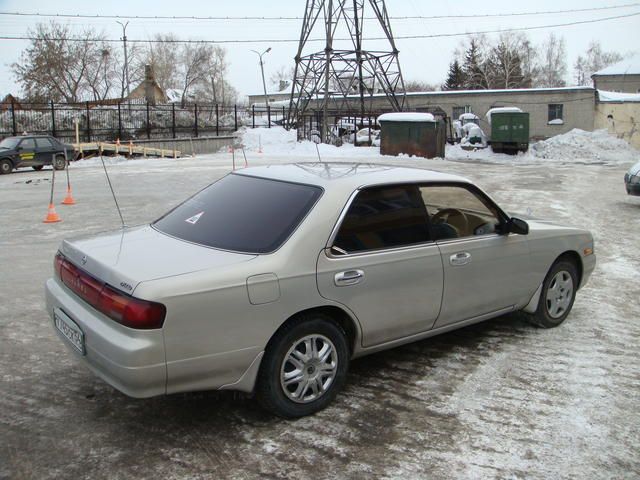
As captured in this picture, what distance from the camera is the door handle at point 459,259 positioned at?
4.32 meters

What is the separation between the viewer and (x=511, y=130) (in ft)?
105

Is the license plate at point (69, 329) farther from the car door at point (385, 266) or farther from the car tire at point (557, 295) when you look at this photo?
the car tire at point (557, 295)

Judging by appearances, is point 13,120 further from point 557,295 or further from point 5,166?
point 557,295

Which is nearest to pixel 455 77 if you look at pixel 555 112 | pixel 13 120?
pixel 555 112

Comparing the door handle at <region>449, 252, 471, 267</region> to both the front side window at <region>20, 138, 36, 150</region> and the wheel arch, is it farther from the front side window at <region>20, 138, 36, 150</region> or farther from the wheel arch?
the front side window at <region>20, 138, 36, 150</region>

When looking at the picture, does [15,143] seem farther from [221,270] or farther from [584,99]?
[584,99]

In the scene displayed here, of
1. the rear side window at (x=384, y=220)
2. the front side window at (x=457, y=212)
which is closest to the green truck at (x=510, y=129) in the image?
the front side window at (x=457, y=212)

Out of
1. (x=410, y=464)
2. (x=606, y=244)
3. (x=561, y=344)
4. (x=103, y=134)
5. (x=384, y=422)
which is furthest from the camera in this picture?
(x=103, y=134)

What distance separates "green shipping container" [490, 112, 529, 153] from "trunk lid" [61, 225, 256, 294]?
30680 mm

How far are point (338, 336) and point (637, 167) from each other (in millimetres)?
12091

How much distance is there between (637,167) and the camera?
1331 cm

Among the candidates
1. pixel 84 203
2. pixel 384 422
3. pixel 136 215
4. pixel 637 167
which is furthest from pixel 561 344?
pixel 84 203

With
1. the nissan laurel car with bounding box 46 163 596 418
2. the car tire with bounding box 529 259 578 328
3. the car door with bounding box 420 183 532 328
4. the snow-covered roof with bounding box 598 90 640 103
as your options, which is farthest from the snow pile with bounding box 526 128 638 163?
the nissan laurel car with bounding box 46 163 596 418

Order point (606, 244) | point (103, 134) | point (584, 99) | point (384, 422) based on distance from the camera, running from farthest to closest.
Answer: point (584, 99), point (103, 134), point (606, 244), point (384, 422)
